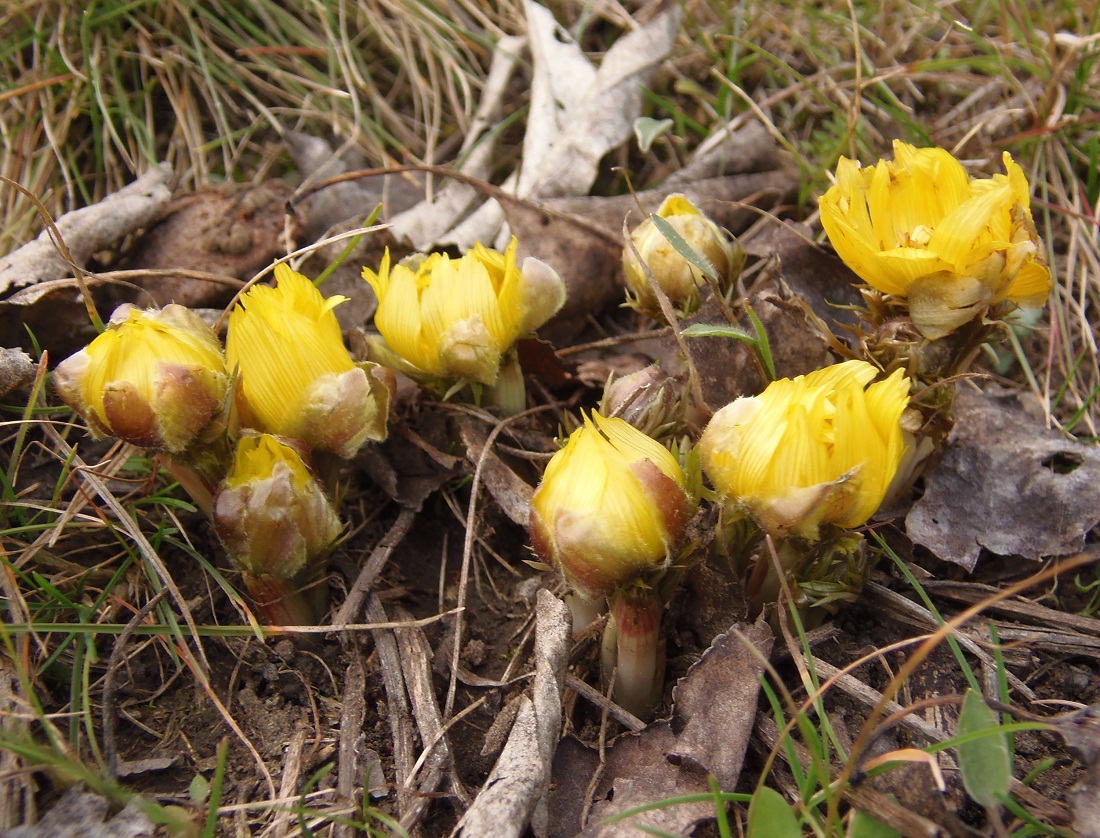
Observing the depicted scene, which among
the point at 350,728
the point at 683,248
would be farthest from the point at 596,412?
the point at 350,728

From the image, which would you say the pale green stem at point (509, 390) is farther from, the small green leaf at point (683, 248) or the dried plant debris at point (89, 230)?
the dried plant debris at point (89, 230)

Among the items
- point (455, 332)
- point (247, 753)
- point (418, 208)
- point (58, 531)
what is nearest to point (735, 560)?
point (455, 332)

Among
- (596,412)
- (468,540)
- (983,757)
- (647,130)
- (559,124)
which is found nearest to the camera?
(983,757)

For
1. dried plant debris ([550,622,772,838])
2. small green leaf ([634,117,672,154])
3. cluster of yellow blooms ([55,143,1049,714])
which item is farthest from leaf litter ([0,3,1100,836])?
small green leaf ([634,117,672,154])

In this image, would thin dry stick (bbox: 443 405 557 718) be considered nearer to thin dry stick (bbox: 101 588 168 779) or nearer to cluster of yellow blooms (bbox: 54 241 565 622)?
cluster of yellow blooms (bbox: 54 241 565 622)

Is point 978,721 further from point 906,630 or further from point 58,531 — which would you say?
point 58,531

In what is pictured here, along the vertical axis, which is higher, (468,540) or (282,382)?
(282,382)

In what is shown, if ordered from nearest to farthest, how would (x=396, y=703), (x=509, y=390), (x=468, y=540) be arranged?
(x=396, y=703)
(x=468, y=540)
(x=509, y=390)

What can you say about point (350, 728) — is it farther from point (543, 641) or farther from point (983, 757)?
point (983, 757)
